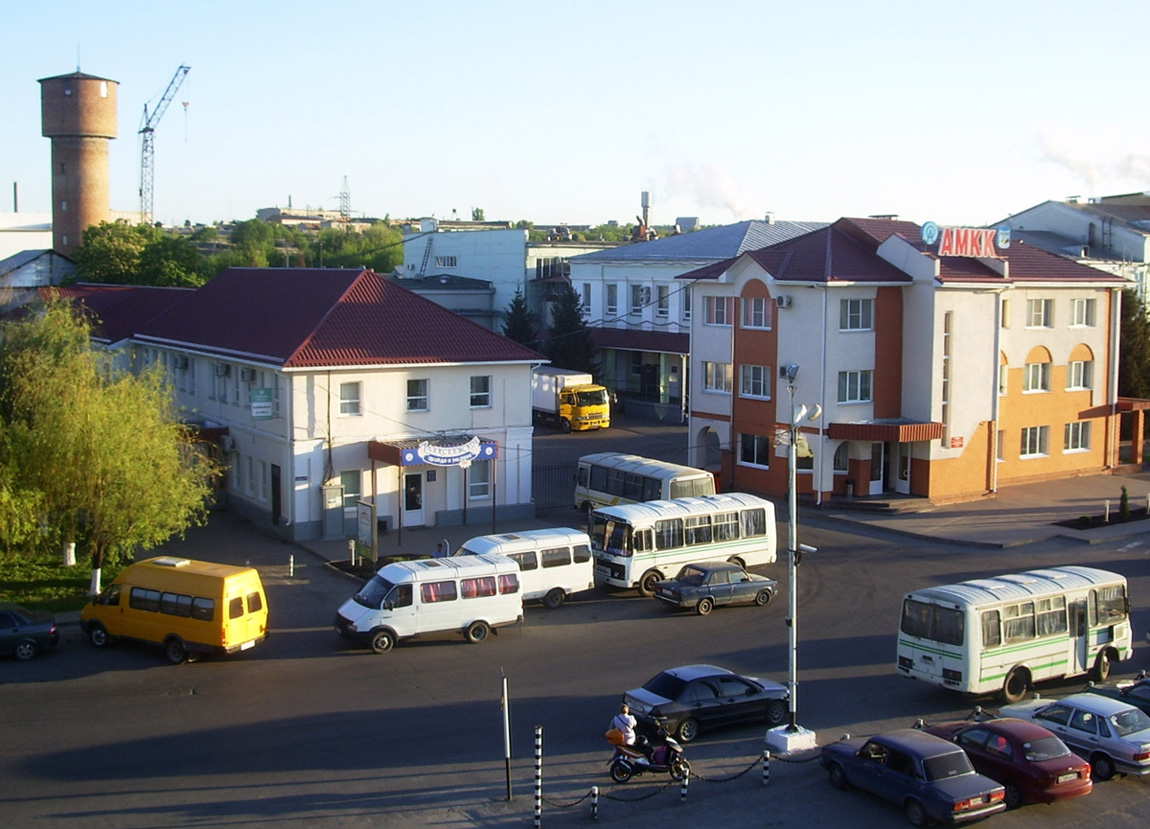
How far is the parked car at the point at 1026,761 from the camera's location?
→ 56.7 feet

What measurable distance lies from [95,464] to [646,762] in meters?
17.4

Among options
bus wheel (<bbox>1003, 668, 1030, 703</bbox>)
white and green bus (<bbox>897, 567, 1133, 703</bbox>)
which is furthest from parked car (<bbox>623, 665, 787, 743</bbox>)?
bus wheel (<bbox>1003, 668, 1030, 703</bbox>)

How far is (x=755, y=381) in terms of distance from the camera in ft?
145

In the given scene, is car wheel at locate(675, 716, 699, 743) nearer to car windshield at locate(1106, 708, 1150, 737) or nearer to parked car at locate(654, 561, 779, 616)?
car windshield at locate(1106, 708, 1150, 737)

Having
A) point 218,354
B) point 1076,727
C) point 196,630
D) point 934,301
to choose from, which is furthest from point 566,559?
point 934,301

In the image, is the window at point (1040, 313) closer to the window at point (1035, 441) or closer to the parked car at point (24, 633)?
the window at point (1035, 441)

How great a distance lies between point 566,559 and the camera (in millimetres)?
28812

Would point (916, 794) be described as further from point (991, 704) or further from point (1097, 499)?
point (1097, 499)

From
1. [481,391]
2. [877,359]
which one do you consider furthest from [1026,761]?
[877,359]

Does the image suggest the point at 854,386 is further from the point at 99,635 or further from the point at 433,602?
the point at 99,635

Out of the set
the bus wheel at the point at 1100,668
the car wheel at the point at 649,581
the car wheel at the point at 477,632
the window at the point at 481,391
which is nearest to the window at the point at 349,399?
the window at the point at 481,391

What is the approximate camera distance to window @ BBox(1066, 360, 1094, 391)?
159 ft

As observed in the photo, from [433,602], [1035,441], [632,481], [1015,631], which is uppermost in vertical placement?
[1035,441]

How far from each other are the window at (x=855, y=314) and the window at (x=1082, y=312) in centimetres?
1172
